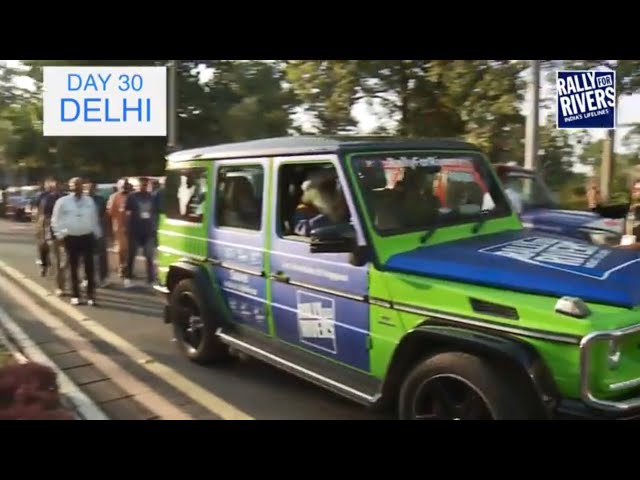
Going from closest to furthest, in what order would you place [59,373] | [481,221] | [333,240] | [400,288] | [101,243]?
[400,288]
[333,240]
[481,221]
[59,373]
[101,243]

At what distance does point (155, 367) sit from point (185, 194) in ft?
5.15

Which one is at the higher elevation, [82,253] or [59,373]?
[82,253]

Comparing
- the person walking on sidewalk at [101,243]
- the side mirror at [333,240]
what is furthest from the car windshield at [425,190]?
the person walking on sidewalk at [101,243]

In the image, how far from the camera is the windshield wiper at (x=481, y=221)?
4.53 metres

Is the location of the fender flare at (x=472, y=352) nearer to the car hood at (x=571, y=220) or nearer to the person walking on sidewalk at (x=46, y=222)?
the car hood at (x=571, y=220)

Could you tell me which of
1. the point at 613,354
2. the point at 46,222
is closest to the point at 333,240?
the point at 613,354

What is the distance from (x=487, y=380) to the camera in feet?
10.9

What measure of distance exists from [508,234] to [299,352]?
5.40 feet

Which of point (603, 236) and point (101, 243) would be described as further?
point (101, 243)

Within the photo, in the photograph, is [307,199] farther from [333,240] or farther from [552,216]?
[552,216]

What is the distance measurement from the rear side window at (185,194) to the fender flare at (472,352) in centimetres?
265

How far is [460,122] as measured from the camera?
1312 centimetres

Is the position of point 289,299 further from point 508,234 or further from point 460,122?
point 460,122

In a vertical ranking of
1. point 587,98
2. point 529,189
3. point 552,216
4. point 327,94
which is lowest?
point 552,216
